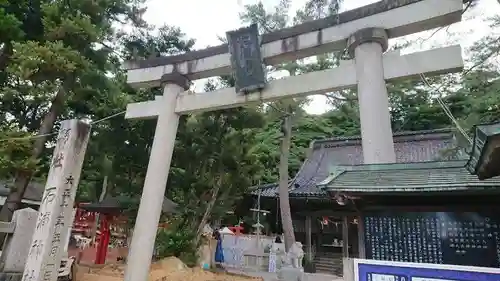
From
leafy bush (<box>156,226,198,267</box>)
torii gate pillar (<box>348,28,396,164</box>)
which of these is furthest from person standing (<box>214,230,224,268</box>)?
torii gate pillar (<box>348,28,396,164</box>)

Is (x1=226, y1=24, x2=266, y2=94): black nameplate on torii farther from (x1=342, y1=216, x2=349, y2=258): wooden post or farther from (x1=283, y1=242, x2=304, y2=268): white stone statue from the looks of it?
(x1=342, y1=216, x2=349, y2=258): wooden post

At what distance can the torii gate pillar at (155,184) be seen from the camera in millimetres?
6742

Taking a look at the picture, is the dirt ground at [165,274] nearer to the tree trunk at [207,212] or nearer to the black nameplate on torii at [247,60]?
the tree trunk at [207,212]

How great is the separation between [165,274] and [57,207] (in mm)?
3888

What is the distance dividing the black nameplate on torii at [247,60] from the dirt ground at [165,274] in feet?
17.3

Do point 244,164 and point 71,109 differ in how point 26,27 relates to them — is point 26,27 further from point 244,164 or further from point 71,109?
point 244,164

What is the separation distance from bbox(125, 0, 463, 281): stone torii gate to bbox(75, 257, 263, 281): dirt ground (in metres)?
2.62

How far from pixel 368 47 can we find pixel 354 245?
10748 millimetres

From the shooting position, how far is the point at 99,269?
10688mm

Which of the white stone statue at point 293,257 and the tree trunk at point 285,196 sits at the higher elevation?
the tree trunk at point 285,196

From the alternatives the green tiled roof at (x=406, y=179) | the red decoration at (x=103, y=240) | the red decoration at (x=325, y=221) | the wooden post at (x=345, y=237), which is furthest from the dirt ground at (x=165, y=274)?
the green tiled roof at (x=406, y=179)

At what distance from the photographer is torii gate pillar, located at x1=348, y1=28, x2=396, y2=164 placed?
528 centimetres

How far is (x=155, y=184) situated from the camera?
280 inches

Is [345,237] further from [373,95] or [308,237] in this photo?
[373,95]
